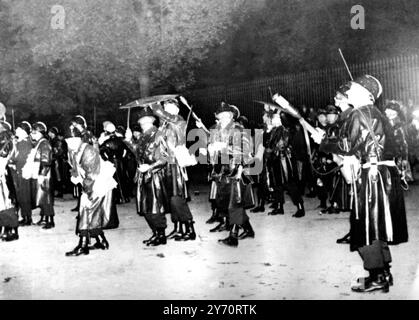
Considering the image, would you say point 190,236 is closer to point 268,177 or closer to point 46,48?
point 268,177

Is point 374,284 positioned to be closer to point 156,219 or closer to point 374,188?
point 374,188

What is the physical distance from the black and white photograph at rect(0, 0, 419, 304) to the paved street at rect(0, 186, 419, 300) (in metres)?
0.04

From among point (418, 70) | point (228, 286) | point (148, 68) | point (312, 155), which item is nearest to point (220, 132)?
point (228, 286)

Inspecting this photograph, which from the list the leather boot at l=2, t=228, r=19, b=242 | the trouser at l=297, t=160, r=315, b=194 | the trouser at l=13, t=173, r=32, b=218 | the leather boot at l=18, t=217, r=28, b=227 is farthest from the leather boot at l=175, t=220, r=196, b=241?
the trouser at l=297, t=160, r=315, b=194

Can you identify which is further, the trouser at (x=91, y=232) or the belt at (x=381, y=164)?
the trouser at (x=91, y=232)

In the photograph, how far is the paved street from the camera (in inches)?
247

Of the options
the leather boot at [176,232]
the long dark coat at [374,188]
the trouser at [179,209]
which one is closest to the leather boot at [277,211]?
the leather boot at [176,232]

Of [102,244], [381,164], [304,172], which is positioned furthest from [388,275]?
[304,172]

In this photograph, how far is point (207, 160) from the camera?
9.72 meters

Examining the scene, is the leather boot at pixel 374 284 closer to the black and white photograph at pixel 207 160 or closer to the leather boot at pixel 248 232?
the black and white photograph at pixel 207 160

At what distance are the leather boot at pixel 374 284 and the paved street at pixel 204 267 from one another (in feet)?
0.22

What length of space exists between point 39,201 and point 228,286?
548cm

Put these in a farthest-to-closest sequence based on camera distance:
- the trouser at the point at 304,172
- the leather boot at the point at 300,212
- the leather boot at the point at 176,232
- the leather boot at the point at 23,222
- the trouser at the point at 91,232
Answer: the trouser at the point at 304,172 < the leather boot at the point at 23,222 < the leather boot at the point at 300,212 < the leather boot at the point at 176,232 < the trouser at the point at 91,232

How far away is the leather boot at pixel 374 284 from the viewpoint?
6.00 m
